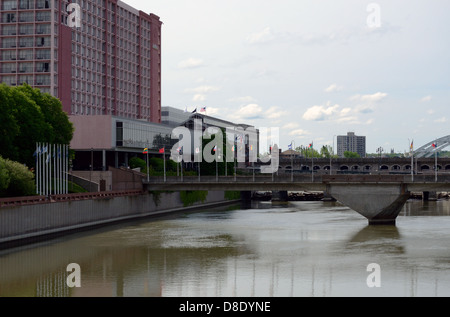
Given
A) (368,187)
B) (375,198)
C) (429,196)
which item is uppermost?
(368,187)

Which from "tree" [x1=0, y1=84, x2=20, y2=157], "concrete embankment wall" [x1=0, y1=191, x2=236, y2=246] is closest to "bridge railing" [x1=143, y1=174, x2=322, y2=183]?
"concrete embankment wall" [x1=0, y1=191, x2=236, y2=246]

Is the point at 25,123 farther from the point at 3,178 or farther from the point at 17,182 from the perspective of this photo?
the point at 3,178

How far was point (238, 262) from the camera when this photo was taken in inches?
2308

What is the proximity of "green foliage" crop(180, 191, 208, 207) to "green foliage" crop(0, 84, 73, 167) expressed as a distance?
104 ft

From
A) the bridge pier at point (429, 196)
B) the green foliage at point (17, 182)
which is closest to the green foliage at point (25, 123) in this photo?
the green foliage at point (17, 182)

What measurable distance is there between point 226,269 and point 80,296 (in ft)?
47.6

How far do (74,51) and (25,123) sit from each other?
76.6 m

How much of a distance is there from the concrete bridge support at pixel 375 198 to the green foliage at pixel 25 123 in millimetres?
43091

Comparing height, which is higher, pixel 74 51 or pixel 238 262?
pixel 74 51

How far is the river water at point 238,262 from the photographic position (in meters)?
46.8

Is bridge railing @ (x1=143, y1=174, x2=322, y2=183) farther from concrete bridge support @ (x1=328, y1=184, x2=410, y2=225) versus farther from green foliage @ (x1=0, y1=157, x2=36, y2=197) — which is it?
green foliage @ (x1=0, y1=157, x2=36, y2=197)

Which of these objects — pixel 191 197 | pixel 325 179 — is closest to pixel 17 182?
pixel 325 179

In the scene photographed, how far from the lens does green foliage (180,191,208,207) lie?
424 feet
